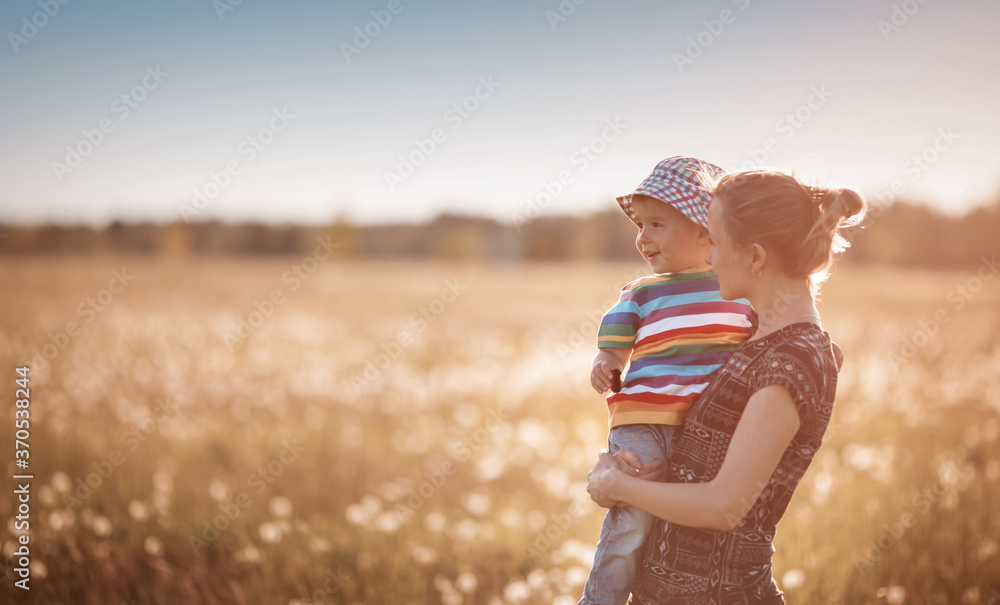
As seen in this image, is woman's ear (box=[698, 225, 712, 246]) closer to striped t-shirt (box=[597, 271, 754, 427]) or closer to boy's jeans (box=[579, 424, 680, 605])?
striped t-shirt (box=[597, 271, 754, 427])

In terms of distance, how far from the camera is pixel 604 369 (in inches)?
85.0

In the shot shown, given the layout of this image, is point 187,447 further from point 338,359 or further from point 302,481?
point 338,359

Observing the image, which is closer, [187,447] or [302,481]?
[302,481]

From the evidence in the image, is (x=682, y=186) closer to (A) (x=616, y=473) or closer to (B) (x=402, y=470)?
(A) (x=616, y=473)

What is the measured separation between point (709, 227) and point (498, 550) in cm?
334

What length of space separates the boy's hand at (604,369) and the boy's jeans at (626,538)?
18cm

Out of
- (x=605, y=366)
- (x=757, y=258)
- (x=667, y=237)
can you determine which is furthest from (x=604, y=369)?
(x=757, y=258)

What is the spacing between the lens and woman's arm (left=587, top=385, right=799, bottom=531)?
1.81 metres

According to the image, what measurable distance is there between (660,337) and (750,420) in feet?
1.33

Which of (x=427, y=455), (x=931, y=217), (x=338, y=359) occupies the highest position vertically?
(x=931, y=217)

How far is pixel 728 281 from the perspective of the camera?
78.4 inches

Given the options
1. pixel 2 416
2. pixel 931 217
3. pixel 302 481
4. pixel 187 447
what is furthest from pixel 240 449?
pixel 931 217

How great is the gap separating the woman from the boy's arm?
0.75 feet

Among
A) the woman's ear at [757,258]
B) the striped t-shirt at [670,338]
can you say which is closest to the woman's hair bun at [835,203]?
the woman's ear at [757,258]
